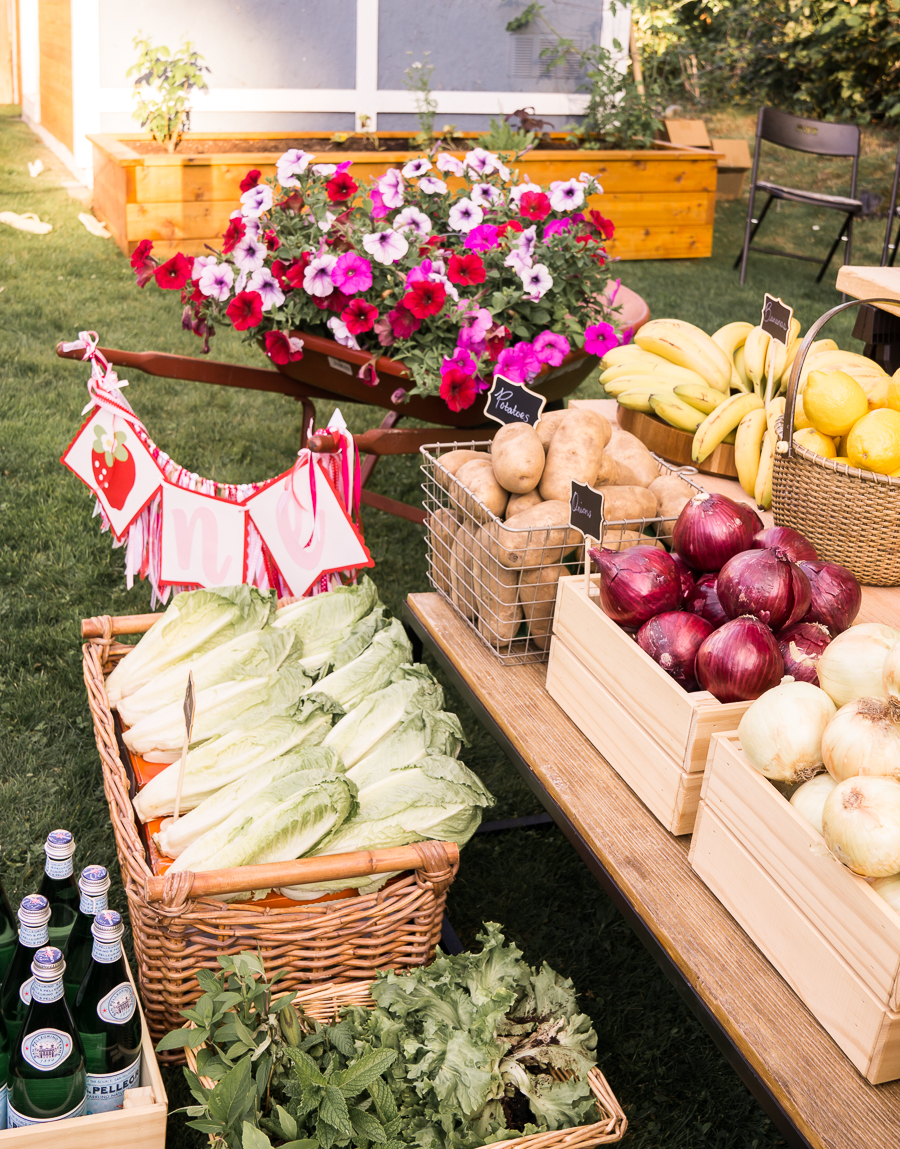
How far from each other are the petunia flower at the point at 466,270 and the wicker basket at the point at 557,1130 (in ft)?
6.28

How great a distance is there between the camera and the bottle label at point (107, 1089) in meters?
1.41

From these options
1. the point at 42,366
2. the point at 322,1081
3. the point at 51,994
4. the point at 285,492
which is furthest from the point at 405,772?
the point at 42,366

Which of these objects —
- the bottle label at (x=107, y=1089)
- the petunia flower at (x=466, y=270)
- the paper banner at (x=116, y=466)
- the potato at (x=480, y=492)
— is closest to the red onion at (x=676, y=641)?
the potato at (x=480, y=492)

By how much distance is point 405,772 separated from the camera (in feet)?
5.67

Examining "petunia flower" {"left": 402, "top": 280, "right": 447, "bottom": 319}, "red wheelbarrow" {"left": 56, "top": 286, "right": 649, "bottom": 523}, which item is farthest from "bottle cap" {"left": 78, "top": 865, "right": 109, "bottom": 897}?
"petunia flower" {"left": 402, "top": 280, "right": 447, "bottom": 319}

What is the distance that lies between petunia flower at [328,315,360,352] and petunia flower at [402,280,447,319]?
0.69ft

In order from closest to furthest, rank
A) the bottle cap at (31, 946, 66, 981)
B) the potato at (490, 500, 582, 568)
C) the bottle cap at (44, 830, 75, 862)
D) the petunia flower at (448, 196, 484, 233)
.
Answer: the bottle cap at (31, 946, 66, 981)
the bottle cap at (44, 830, 75, 862)
the potato at (490, 500, 582, 568)
the petunia flower at (448, 196, 484, 233)

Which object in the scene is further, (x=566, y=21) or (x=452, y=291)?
(x=566, y=21)

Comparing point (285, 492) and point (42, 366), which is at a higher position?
point (285, 492)

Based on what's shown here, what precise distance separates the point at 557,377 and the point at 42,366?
9.59 feet

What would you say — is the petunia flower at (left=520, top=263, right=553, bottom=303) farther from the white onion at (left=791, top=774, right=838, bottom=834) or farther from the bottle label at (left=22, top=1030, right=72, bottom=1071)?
the bottle label at (left=22, top=1030, right=72, bottom=1071)

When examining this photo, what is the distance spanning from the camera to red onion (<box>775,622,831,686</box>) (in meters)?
1.37

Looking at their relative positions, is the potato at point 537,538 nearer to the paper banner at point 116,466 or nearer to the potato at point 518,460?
the potato at point 518,460

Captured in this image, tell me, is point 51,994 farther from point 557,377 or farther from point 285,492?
point 557,377
